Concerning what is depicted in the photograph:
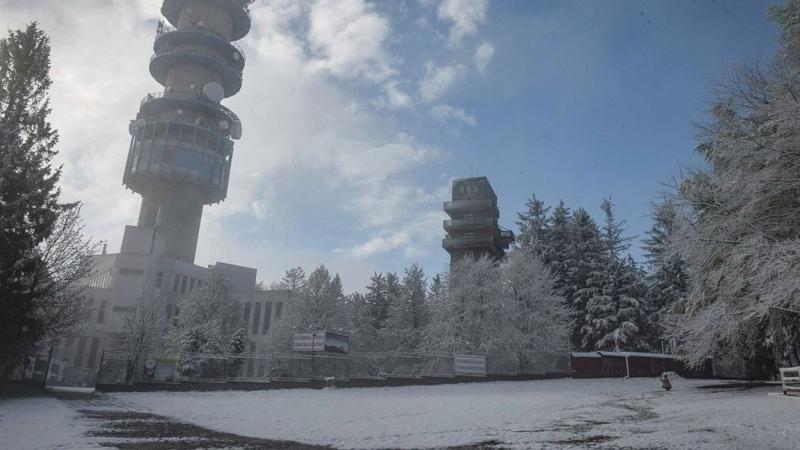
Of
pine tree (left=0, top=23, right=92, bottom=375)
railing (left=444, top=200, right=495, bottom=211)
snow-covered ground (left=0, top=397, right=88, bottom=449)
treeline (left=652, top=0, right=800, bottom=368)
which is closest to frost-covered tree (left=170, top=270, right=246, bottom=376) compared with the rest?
pine tree (left=0, top=23, right=92, bottom=375)

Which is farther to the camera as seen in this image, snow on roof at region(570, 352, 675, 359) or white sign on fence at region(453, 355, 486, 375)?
snow on roof at region(570, 352, 675, 359)

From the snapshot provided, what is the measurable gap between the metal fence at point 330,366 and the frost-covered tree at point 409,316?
7.39 meters

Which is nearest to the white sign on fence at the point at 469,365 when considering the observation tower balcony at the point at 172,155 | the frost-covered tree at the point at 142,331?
the frost-covered tree at the point at 142,331

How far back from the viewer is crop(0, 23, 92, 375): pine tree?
18.6 meters

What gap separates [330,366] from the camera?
3716 cm

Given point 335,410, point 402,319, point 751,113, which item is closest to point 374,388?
point 335,410

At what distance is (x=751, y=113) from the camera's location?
14.2m

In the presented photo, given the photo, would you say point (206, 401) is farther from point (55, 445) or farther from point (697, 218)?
point (697, 218)

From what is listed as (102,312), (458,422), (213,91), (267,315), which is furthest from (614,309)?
(213,91)

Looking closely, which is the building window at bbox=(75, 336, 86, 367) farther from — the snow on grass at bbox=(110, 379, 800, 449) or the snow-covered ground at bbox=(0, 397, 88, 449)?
the snow-covered ground at bbox=(0, 397, 88, 449)

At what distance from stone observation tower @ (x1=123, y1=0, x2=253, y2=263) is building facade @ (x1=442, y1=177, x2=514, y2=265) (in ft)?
131

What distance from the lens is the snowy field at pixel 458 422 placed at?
28.3ft

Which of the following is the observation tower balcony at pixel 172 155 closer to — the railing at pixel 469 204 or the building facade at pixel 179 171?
the building facade at pixel 179 171

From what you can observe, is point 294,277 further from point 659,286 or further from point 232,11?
point 232,11
